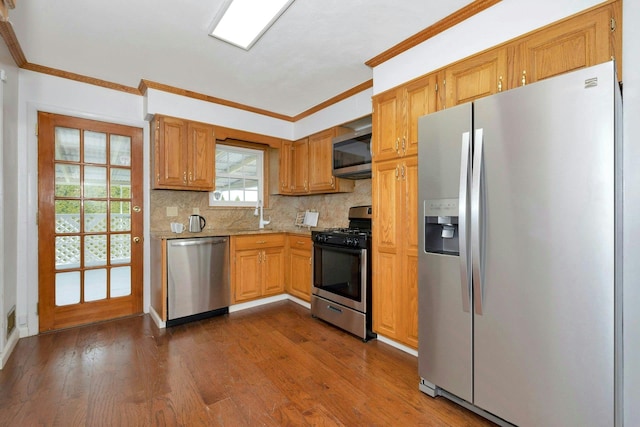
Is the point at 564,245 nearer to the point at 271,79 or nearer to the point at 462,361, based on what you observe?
the point at 462,361

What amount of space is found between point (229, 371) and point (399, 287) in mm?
1445

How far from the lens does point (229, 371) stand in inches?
83.0

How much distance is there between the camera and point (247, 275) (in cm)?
346

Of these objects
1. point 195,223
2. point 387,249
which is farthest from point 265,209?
point 387,249

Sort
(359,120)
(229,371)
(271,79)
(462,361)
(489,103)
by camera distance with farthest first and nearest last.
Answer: (359,120) → (271,79) → (229,371) → (462,361) → (489,103)

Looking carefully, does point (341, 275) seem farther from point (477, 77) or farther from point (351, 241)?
point (477, 77)

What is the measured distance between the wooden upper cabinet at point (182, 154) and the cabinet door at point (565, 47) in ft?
10.0

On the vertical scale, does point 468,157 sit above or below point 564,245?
above

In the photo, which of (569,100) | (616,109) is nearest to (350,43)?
(569,100)

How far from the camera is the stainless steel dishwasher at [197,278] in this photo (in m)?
2.93

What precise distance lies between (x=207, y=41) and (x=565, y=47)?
94.9 inches

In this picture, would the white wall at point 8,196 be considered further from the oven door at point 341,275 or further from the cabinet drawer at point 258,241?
the oven door at point 341,275

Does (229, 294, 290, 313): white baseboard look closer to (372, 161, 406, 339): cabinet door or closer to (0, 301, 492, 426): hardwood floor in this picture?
(0, 301, 492, 426): hardwood floor

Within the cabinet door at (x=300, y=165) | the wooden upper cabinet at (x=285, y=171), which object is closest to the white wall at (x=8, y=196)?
the wooden upper cabinet at (x=285, y=171)
